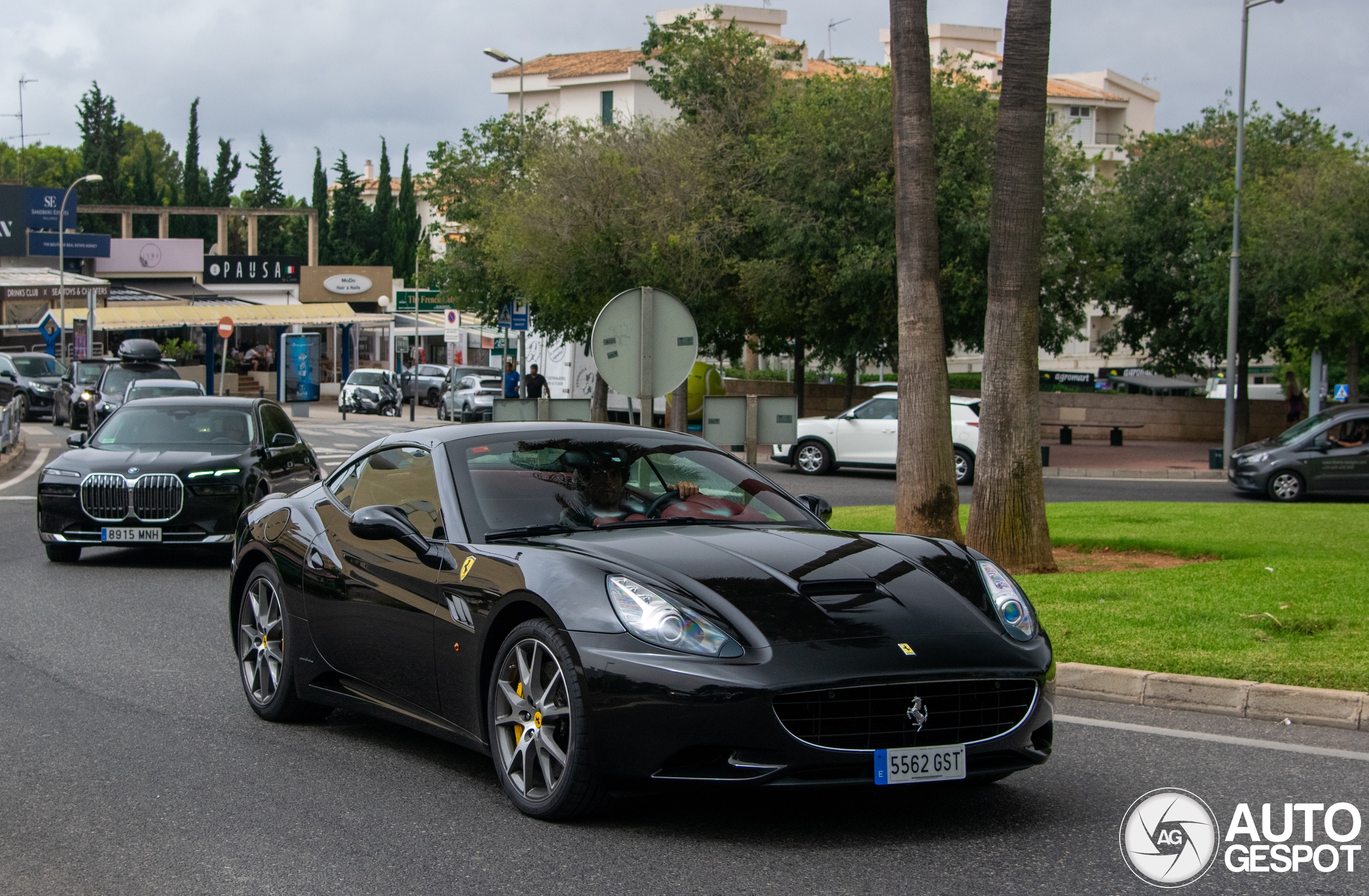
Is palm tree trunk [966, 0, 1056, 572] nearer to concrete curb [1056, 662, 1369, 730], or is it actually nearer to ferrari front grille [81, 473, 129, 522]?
concrete curb [1056, 662, 1369, 730]

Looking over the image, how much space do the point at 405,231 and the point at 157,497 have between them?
95.1 metres

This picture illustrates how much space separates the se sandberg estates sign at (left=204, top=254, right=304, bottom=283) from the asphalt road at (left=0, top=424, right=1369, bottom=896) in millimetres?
68240

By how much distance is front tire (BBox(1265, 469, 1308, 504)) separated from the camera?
76.1 ft

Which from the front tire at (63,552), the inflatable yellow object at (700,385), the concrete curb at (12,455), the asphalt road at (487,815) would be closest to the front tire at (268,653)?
the asphalt road at (487,815)

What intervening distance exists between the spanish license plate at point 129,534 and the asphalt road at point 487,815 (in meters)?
5.30

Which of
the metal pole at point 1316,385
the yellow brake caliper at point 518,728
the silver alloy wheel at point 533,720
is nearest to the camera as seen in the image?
the silver alloy wheel at point 533,720

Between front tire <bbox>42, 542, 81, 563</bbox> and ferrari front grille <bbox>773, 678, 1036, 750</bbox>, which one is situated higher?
ferrari front grille <bbox>773, 678, 1036, 750</bbox>

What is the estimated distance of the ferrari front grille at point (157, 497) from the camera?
12742 millimetres

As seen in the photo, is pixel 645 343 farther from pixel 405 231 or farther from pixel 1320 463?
pixel 405 231

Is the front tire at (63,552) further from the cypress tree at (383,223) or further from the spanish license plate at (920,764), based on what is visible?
the cypress tree at (383,223)

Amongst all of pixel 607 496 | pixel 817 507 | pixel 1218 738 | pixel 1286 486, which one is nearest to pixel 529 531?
pixel 607 496

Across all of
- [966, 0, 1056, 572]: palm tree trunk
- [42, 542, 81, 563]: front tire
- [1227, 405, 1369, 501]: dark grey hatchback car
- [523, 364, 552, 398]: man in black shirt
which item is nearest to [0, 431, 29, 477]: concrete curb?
[523, 364, 552, 398]: man in black shirt

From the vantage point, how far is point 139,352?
33.6 m

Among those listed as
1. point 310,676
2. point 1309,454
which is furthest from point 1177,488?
point 310,676
